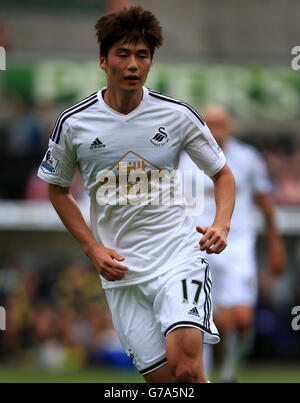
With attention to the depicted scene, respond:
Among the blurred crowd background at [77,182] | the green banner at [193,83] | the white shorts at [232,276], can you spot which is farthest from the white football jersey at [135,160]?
the green banner at [193,83]

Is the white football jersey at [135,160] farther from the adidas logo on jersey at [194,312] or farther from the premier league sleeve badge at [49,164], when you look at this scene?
the adidas logo on jersey at [194,312]

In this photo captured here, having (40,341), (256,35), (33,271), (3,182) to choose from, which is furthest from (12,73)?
(256,35)

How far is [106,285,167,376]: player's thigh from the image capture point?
539 cm

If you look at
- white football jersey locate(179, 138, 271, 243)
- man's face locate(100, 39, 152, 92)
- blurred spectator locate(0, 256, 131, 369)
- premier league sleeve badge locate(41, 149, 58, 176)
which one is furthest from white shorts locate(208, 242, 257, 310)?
blurred spectator locate(0, 256, 131, 369)

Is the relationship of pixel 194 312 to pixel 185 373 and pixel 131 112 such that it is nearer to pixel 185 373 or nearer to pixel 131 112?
pixel 185 373

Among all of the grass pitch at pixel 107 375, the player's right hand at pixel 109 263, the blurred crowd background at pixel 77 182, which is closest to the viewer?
the player's right hand at pixel 109 263

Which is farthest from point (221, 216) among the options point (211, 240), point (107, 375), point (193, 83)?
point (193, 83)

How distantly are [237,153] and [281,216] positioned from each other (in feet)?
22.0

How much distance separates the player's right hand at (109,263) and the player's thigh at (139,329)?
0.66ft

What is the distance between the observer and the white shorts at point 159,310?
517cm

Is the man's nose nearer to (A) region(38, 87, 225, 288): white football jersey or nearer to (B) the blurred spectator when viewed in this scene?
(A) region(38, 87, 225, 288): white football jersey

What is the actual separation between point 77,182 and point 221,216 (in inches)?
405

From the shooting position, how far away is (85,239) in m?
5.48

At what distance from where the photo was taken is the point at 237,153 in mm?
9242
